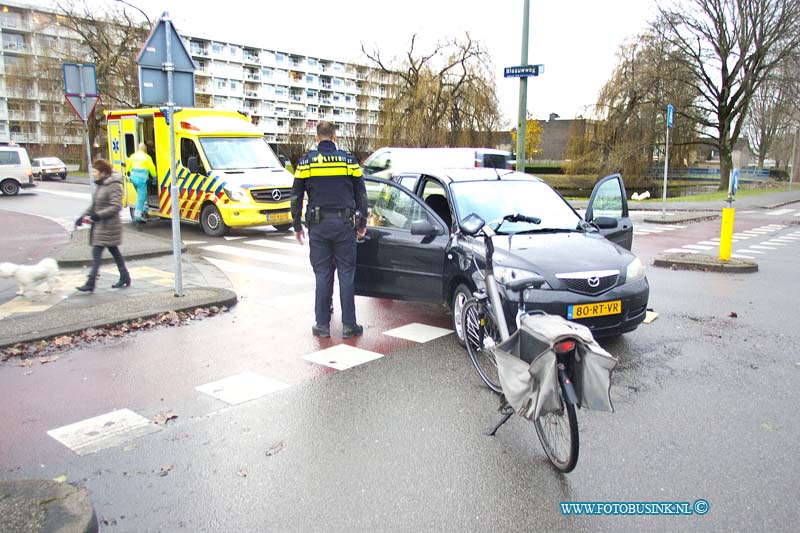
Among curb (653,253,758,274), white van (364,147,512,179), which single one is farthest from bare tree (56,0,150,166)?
curb (653,253,758,274)

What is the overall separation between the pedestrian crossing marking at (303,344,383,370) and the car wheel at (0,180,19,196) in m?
27.4

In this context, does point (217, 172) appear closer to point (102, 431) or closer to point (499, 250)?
point (499, 250)

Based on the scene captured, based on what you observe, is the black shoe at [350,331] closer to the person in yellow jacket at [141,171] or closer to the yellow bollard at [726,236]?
the yellow bollard at [726,236]

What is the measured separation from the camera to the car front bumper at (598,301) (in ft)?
17.5

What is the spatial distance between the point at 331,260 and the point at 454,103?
33.0m

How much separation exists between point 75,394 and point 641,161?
1474 inches

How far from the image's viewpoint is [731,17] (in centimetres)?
3566

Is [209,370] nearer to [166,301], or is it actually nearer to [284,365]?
[284,365]

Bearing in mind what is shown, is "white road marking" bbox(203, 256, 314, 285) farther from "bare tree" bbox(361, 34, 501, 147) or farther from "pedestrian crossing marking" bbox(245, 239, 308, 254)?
"bare tree" bbox(361, 34, 501, 147)

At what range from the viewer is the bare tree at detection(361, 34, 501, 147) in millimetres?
37531

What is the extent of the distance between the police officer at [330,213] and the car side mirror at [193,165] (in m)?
8.98

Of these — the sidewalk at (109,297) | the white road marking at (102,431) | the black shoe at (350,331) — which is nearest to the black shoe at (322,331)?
the black shoe at (350,331)

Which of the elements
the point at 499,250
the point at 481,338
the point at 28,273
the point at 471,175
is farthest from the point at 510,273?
the point at 28,273

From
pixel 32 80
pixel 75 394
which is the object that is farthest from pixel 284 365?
pixel 32 80
